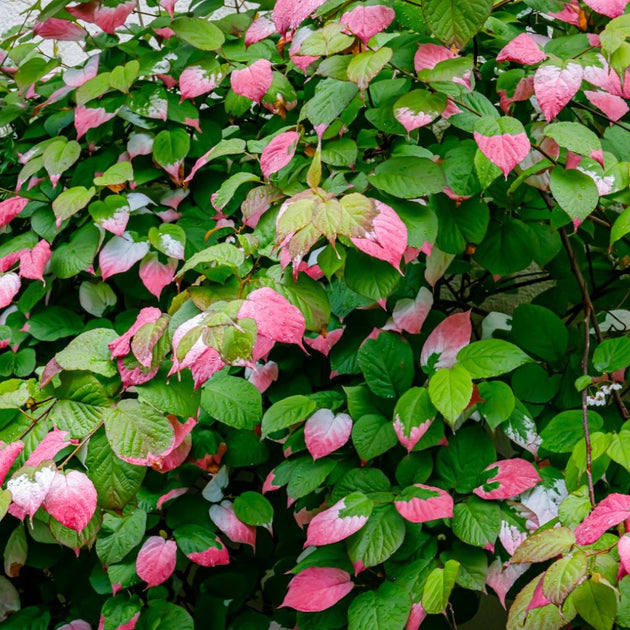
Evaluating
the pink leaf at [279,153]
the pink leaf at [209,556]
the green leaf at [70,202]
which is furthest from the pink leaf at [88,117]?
the pink leaf at [209,556]

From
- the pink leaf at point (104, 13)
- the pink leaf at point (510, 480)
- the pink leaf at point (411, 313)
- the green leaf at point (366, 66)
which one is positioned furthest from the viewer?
the pink leaf at point (104, 13)

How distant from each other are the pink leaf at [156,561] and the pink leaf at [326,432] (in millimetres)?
295

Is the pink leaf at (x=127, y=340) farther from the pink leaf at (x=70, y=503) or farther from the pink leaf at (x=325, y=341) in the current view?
the pink leaf at (x=325, y=341)

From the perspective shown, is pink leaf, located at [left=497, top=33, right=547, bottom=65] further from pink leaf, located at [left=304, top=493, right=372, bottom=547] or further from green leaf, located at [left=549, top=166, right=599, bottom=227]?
pink leaf, located at [left=304, top=493, right=372, bottom=547]

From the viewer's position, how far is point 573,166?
1115 mm

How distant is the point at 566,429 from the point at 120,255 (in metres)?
0.83

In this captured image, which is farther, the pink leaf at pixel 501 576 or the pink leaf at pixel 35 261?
the pink leaf at pixel 35 261

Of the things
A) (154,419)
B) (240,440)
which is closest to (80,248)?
(240,440)

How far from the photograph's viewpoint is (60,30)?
1.66 m

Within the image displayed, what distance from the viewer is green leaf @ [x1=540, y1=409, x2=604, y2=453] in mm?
1172

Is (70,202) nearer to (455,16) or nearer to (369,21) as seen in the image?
(369,21)

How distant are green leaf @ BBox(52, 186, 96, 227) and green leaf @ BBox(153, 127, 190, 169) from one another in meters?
0.14

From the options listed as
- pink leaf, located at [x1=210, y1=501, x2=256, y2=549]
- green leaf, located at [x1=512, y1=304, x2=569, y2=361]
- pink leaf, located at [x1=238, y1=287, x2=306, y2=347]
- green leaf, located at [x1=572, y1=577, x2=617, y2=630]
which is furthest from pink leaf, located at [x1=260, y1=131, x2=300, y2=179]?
green leaf, located at [x1=572, y1=577, x2=617, y2=630]

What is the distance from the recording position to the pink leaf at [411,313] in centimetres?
128
